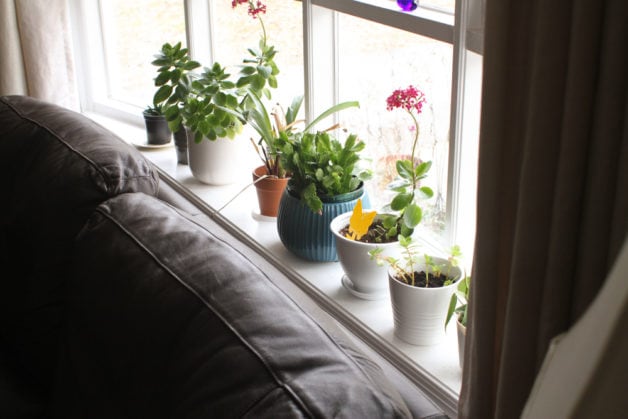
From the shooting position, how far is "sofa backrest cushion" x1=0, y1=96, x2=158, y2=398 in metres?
1.47

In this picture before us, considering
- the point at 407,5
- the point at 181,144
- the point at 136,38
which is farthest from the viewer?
the point at 136,38

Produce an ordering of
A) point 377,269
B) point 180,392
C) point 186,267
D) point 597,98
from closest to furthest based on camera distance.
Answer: point 597,98
point 180,392
point 186,267
point 377,269

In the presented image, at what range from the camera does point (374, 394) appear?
80cm

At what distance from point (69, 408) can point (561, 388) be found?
116 centimetres

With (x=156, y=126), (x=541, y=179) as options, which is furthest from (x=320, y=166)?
(x=156, y=126)

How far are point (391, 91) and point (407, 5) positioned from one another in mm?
293

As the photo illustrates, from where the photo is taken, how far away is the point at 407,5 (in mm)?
1352

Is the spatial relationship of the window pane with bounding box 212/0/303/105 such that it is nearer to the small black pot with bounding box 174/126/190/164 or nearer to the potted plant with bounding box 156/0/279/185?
the potted plant with bounding box 156/0/279/185

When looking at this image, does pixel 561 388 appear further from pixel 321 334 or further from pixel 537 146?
pixel 321 334

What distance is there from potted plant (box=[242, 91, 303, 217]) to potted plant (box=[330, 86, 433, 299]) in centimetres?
36

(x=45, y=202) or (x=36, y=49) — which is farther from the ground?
(x=36, y=49)

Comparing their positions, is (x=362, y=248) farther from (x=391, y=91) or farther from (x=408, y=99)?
(x=391, y=91)

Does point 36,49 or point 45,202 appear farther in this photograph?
point 36,49

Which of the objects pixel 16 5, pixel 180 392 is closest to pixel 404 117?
pixel 180 392
